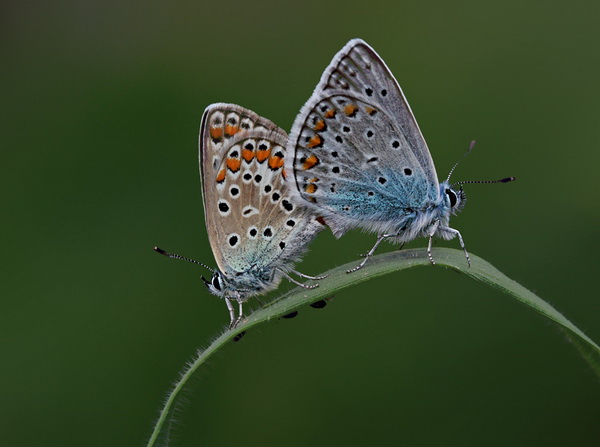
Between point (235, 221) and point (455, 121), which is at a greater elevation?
point (455, 121)

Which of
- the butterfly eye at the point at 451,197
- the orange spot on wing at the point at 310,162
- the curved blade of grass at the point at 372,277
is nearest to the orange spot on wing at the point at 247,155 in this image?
the orange spot on wing at the point at 310,162

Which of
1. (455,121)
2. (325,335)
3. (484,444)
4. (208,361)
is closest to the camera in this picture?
(208,361)

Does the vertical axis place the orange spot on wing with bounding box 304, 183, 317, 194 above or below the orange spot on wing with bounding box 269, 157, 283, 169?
below

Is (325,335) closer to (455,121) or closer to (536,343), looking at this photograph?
(536,343)

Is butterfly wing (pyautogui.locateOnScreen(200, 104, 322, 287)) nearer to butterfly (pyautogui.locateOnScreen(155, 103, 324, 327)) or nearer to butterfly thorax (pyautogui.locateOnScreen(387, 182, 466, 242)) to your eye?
butterfly (pyautogui.locateOnScreen(155, 103, 324, 327))

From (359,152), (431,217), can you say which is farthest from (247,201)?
(431,217)

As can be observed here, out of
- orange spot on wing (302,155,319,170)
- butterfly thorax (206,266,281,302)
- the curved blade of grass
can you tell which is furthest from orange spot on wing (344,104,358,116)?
the curved blade of grass

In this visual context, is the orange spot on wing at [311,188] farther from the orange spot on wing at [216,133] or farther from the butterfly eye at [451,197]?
the butterfly eye at [451,197]

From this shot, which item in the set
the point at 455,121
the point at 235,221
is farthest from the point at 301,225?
the point at 455,121
